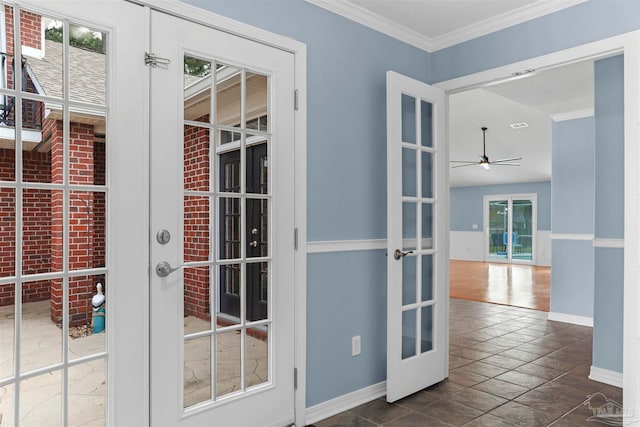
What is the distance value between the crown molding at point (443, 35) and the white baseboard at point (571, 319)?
11.9ft

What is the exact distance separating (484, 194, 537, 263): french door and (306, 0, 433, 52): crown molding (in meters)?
10.1

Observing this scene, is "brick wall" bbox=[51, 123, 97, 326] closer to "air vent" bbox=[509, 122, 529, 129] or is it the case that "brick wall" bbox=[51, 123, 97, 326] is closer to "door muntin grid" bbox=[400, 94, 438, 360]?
"door muntin grid" bbox=[400, 94, 438, 360]

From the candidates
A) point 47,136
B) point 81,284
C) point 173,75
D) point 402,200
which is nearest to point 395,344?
point 402,200

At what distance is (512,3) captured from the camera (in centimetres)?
274

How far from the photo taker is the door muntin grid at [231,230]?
84.0 inches

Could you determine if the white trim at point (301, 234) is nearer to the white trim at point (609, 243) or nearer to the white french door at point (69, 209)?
the white french door at point (69, 209)

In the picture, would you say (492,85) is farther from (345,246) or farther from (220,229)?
(220,229)

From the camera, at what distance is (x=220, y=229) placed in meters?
2.22

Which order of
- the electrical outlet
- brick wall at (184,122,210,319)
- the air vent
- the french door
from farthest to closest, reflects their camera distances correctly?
the french door, the air vent, the electrical outlet, brick wall at (184,122,210,319)

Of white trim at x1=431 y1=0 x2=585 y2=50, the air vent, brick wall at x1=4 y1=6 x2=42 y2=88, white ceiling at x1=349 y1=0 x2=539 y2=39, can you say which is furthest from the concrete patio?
the air vent

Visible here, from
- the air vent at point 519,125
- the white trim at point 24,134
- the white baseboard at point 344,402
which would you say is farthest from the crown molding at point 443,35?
the air vent at point 519,125

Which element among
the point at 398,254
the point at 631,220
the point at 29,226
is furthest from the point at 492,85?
the point at 29,226

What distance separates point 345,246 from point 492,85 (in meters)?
1.76

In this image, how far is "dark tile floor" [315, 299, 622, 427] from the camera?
→ 103 inches
